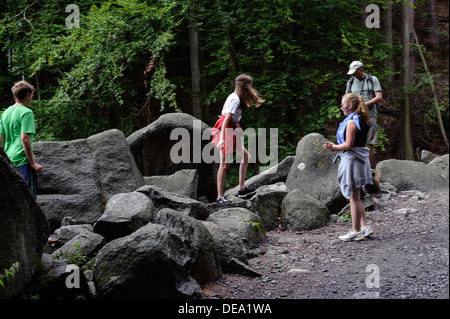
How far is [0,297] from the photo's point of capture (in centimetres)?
331

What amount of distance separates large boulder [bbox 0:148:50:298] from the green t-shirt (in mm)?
1685

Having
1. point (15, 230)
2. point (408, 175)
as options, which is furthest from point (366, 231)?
point (15, 230)

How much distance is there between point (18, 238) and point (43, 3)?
46.4ft

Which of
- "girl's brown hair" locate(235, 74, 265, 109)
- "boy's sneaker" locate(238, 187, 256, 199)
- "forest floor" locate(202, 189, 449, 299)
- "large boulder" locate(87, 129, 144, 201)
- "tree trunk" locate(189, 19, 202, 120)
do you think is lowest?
"forest floor" locate(202, 189, 449, 299)

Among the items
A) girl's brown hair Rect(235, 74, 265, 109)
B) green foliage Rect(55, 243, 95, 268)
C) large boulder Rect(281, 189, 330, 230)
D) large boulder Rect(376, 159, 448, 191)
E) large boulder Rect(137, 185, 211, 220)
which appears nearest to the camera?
green foliage Rect(55, 243, 95, 268)

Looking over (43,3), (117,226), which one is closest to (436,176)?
(117,226)

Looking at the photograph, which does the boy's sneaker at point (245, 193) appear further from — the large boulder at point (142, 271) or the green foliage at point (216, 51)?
the green foliage at point (216, 51)

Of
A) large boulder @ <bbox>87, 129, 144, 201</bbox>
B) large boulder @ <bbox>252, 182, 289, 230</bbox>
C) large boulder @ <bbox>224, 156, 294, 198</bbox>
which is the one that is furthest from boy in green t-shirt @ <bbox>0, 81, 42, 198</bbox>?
large boulder @ <bbox>224, 156, 294, 198</bbox>

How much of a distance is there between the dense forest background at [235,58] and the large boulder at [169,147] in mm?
2434

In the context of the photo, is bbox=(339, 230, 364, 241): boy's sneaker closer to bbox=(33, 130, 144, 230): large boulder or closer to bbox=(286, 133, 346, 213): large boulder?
bbox=(286, 133, 346, 213): large boulder

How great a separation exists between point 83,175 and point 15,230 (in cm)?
411

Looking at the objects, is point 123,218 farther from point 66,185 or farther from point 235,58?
point 235,58

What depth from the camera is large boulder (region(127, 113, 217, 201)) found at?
8.89 metres
